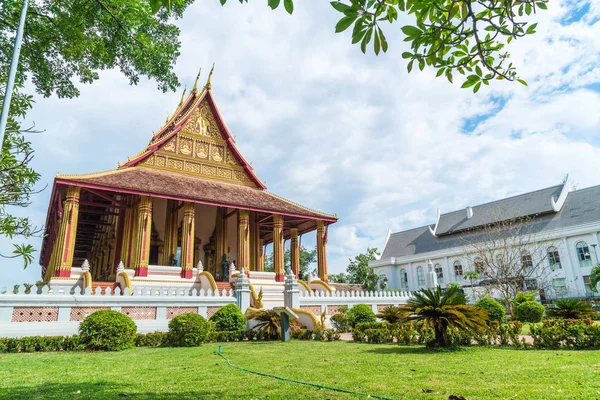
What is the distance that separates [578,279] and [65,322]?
30836 millimetres

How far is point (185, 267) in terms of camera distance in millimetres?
16281

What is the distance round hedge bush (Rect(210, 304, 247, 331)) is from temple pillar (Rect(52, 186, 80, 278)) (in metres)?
6.75

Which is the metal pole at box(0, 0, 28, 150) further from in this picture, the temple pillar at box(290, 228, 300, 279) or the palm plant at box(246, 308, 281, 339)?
the temple pillar at box(290, 228, 300, 279)

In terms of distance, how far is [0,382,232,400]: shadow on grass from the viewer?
3836mm

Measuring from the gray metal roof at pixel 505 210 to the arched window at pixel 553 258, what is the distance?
3162 millimetres

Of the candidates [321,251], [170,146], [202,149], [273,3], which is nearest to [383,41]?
[273,3]

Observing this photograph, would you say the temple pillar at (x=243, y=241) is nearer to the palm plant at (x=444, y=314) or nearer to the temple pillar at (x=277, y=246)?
the temple pillar at (x=277, y=246)

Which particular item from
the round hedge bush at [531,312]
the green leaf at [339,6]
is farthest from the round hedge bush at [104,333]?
the round hedge bush at [531,312]

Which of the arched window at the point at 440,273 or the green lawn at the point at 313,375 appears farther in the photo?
the arched window at the point at 440,273

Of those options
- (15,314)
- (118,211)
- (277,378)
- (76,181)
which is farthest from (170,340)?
(118,211)

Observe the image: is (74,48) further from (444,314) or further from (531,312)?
(531,312)

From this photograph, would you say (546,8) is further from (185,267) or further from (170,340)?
(185,267)

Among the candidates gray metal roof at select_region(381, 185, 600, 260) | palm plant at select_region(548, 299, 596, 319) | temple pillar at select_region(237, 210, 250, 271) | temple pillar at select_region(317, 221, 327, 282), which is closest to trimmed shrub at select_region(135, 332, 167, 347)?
temple pillar at select_region(237, 210, 250, 271)

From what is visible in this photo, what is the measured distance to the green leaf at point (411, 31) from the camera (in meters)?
2.93
